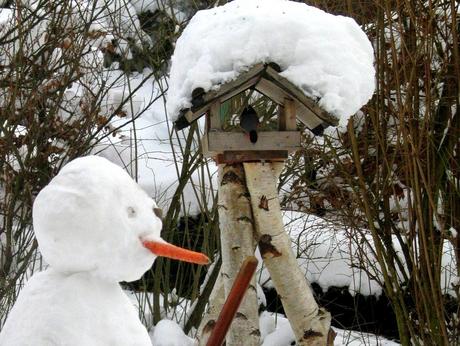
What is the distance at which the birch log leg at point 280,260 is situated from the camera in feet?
9.86

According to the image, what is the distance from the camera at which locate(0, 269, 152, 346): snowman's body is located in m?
1.15

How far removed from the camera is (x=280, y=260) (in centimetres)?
302

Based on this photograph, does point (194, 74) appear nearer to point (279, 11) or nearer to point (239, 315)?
point (279, 11)

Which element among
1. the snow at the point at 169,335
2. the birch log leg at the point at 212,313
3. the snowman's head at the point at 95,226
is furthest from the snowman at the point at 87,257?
the snow at the point at 169,335

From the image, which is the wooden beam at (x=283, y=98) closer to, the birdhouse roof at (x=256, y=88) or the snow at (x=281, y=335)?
the birdhouse roof at (x=256, y=88)

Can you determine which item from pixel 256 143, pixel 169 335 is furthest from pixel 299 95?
pixel 169 335

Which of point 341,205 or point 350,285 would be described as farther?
point 350,285

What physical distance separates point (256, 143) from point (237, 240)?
0.44 metres

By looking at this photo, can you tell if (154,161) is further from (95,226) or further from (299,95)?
(95,226)

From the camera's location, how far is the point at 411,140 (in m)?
3.56

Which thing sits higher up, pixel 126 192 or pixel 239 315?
pixel 126 192

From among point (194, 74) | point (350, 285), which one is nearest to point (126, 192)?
point (194, 74)

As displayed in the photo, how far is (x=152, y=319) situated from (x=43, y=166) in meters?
1.24

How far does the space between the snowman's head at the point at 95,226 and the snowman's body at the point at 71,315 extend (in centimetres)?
3
